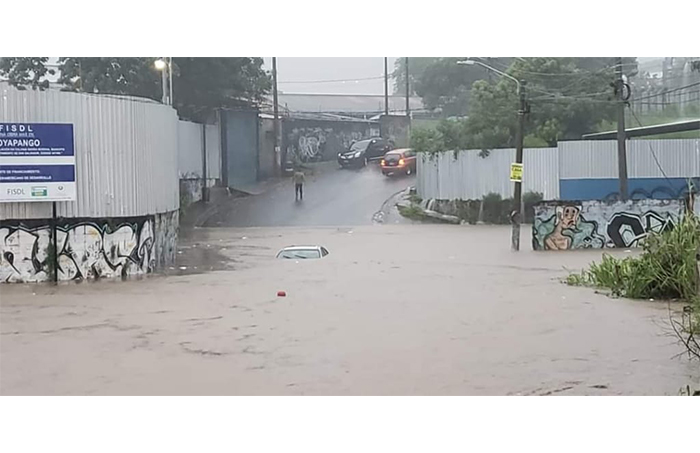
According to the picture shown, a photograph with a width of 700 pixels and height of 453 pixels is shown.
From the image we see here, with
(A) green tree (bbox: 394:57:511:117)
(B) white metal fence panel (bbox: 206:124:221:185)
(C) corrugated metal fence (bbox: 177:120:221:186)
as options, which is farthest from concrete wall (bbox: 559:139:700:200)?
(A) green tree (bbox: 394:57:511:117)

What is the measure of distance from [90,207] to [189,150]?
2381cm

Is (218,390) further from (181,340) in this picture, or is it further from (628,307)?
(628,307)

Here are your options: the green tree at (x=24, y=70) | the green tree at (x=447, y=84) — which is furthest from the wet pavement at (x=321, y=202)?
the green tree at (x=447, y=84)

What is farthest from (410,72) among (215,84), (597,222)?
(597,222)

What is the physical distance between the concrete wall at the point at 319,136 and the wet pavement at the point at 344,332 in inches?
1039

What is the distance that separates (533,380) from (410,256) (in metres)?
16.8

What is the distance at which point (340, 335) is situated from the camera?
569 inches

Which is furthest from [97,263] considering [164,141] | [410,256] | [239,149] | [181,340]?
[239,149]

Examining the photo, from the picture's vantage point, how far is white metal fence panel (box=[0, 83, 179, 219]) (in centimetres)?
2022

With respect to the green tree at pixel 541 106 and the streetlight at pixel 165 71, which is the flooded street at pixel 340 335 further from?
the green tree at pixel 541 106

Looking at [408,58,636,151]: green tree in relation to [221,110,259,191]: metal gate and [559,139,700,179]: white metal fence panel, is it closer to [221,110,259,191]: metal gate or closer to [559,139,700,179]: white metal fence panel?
[559,139,700,179]: white metal fence panel

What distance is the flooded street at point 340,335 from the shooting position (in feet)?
36.1

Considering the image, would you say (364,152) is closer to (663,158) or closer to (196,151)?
(196,151)

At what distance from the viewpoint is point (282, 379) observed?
11203mm
